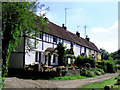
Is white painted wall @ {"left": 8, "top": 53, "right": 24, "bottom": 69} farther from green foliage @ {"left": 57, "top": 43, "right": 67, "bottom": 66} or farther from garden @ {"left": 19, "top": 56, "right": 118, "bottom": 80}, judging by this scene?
green foliage @ {"left": 57, "top": 43, "right": 67, "bottom": 66}

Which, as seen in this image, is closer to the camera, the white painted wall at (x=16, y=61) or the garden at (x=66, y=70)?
the garden at (x=66, y=70)

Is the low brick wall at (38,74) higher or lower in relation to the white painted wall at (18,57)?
lower

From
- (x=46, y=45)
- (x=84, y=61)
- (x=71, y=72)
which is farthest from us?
(x=84, y=61)

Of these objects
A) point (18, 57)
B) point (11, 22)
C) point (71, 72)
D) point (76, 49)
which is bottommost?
point (71, 72)

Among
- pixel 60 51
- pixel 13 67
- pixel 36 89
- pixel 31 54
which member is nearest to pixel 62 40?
pixel 60 51

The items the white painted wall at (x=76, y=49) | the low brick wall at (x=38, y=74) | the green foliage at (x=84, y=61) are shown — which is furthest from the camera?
the white painted wall at (x=76, y=49)

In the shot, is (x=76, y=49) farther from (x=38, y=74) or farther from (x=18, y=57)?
(x=38, y=74)

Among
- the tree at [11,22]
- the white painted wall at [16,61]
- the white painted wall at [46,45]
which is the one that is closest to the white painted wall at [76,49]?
the white painted wall at [46,45]

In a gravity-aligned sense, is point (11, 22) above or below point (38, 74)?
above

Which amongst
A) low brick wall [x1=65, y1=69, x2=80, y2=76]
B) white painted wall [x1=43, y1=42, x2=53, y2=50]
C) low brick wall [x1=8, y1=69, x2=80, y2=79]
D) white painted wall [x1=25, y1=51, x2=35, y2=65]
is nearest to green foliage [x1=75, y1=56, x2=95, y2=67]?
white painted wall [x1=43, y1=42, x2=53, y2=50]

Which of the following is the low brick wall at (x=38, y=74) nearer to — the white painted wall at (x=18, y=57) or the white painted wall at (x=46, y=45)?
the white painted wall at (x=18, y=57)

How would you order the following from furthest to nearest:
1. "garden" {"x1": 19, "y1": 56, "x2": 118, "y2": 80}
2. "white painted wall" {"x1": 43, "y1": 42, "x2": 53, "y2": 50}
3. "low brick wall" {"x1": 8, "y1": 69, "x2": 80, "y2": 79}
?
1. "white painted wall" {"x1": 43, "y1": 42, "x2": 53, "y2": 50}
2. "garden" {"x1": 19, "y1": 56, "x2": 118, "y2": 80}
3. "low brick wall" {"x1": 8, "y1": 69, "x2": 80, "y2": 79}

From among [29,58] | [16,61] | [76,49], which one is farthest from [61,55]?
[76,49]

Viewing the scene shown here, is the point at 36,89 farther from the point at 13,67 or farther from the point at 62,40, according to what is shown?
the point at 62,40
